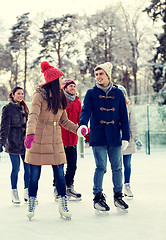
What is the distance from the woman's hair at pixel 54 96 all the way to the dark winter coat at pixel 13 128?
1.23m

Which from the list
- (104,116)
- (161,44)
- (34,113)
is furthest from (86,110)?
(161,44)

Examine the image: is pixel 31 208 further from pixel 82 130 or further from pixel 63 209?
pixel 82 130

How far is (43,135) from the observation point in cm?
518

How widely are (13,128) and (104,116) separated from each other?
4.74 feet

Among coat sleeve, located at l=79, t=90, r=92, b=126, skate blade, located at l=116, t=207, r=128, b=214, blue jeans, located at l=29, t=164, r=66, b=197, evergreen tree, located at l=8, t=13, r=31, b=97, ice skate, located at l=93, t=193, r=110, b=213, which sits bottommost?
skate blade, located at l=116, t=207, r=128, b=214

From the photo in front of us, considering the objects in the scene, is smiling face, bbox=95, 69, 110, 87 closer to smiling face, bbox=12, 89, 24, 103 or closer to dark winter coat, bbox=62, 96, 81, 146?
dark winter coat, bbox=62, 96, 81, 146

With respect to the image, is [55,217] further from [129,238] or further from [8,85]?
[8,85]

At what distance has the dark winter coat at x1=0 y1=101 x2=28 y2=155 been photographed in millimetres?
6285

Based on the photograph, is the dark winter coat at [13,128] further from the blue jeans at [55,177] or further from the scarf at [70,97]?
the blue jeans at [55,177]

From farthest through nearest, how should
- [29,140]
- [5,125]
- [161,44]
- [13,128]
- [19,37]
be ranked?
[19,37], [161,44], [13,128], [5,125], [29,140]

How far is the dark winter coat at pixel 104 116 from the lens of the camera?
18.1 feet

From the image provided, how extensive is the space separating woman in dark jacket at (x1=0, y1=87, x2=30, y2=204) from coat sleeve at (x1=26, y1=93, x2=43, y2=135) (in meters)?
1.22

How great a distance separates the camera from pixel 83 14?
1288 inches

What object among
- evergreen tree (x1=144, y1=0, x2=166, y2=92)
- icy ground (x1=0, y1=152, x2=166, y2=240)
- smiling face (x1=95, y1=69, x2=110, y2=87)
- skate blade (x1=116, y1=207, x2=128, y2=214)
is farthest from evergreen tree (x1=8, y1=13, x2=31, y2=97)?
skate blade (x1=116, y1=207, x2=128, y2=214)
